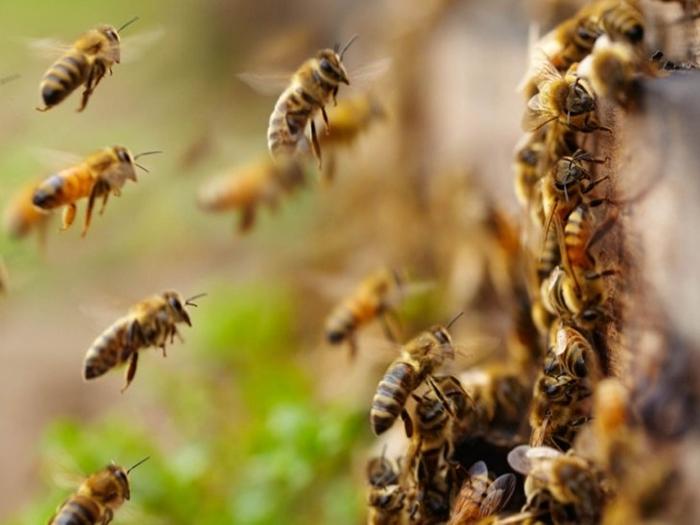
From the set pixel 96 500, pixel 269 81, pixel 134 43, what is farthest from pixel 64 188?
pixel 96 500

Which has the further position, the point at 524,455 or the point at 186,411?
the point at 186,411

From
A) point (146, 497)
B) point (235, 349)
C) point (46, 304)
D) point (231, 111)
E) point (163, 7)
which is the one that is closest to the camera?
point (146, 497)

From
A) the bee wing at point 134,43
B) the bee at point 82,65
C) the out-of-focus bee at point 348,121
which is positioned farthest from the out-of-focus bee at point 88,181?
the out-of-focus bee at point 348,121

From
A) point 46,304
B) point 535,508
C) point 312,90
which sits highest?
point 46,304

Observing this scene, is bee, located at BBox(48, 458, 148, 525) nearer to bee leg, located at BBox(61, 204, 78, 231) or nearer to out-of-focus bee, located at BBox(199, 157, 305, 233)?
bee leg, located at BBox(61, 204, 78, 231)

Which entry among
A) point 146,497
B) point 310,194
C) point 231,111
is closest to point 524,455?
point 146,497

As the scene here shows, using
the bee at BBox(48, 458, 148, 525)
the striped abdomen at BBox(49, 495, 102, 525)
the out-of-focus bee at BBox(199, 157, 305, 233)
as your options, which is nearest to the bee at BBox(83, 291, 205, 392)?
the bee at BBox(48, 458, 148, 525)

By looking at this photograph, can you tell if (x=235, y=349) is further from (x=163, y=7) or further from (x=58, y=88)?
(x=163, y=7)
